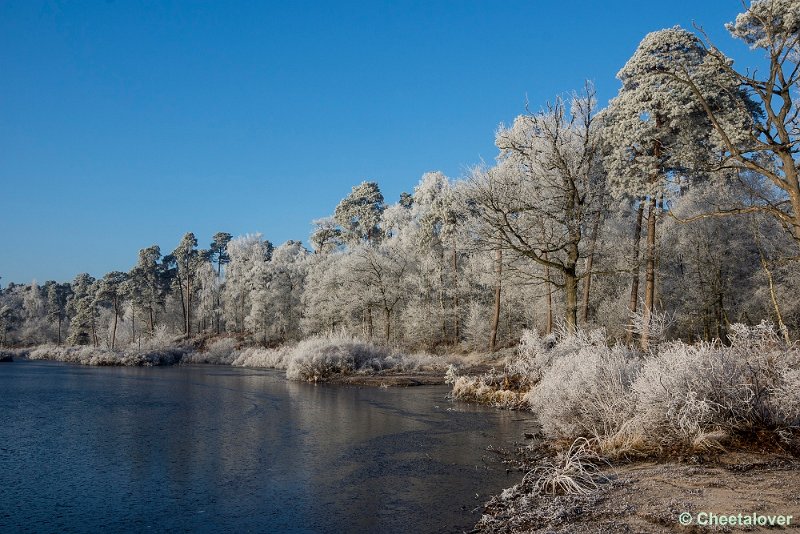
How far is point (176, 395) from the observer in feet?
68.7

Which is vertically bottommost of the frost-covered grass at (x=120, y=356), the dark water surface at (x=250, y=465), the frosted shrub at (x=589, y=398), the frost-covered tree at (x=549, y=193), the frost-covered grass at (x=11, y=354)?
the dark water surface at (x=250, y=465)

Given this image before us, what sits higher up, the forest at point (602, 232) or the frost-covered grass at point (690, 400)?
the forest at point (602, 232)

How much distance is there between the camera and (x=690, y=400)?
25.5 feet

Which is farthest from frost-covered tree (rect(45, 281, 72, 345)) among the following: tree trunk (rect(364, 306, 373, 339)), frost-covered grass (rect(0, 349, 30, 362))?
tree trunk (rect(364, 306, 373, 339))

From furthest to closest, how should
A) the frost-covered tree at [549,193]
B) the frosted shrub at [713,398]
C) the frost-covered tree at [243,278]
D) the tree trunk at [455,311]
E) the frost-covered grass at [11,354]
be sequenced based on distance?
the frost-covered tree at [243,278] < the frost-covered grass at [11,354] < the tree trunk at [455,311] < the frost-covered tree at [549,193] < the frosted shrub at [713,398]

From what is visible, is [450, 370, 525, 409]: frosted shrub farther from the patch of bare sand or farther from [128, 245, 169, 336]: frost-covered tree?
[128, 245, 169, 336]: frost-covered tree

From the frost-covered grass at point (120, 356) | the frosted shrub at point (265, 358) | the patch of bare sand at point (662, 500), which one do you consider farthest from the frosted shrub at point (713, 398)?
the frost-covered grass at point (120, 356)

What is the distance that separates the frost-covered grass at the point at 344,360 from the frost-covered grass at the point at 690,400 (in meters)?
18.6

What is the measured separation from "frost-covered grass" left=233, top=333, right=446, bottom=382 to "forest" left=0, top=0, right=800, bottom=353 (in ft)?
21.9

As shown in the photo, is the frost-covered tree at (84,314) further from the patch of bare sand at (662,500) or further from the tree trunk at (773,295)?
the patch of bare sand at (662,500)

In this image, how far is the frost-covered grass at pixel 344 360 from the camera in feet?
88.7

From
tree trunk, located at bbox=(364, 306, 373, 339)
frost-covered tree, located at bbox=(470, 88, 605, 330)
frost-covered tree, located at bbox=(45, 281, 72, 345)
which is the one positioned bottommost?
tree trunk, located at bbox=(364, 306, 373, 339)

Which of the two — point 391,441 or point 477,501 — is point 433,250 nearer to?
point 391,441

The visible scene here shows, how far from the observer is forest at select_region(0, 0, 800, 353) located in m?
14.9
